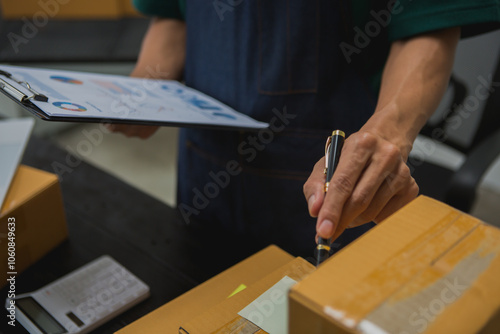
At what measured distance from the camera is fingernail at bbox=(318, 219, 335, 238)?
1.69 ft

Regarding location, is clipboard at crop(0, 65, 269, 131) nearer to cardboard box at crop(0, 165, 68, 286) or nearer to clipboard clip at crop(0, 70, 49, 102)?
clipboard clip at crop(0, 70, 49, 102)

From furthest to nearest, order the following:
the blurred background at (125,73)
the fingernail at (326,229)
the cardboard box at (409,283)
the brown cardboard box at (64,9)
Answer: the brown cardboard box at (64,9)
the blurred background at (125,73)
the fingernail at (326,229)
the cardboard box at (409,283)

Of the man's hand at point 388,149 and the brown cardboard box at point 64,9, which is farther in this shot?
the brown cardboard box at point 64,9

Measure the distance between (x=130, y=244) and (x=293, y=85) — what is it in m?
0.44

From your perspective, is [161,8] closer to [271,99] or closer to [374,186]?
[271,99]

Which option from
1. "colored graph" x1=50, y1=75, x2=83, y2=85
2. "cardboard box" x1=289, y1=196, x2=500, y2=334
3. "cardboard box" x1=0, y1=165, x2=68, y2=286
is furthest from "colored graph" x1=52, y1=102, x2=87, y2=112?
"cardboard box" x1=289, y1=196, x2=500, y2=334

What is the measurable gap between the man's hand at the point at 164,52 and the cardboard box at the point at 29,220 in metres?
0.36

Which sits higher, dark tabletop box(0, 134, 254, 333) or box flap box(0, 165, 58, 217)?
box flap box(0, 165, 58, 217)

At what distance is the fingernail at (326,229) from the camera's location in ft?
1.69

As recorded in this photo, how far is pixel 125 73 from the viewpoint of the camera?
9.33 feet

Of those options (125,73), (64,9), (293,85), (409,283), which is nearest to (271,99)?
(293,85)

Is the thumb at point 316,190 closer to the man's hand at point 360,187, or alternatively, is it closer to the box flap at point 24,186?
the man's hand at point 360,187

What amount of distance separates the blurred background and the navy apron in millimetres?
676

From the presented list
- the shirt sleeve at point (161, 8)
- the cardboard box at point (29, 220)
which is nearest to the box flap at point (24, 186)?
the cardboard box at point (29, 220)
